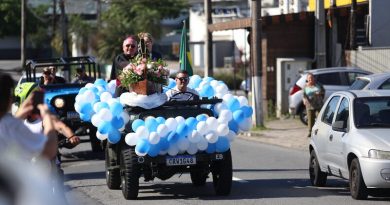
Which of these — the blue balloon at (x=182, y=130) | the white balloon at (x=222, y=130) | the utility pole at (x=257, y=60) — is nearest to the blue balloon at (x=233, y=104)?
the white balloon at (x=222, y=130)

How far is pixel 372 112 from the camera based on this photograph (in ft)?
41.2

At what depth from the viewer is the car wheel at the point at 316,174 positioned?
1370cm

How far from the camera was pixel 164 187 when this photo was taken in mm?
14117

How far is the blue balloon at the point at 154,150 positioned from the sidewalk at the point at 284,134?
31.1ft

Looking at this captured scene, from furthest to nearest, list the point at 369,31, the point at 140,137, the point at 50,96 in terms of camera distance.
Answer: the point at 369,31, the point at 50,96, the point at 140,137

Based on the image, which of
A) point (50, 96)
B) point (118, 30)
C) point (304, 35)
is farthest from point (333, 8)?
point (118, 30)

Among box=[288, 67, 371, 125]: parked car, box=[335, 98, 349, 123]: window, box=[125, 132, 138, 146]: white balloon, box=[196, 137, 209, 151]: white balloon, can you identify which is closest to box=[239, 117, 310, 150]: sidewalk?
box=[288, 67, 371, 125]: parked car

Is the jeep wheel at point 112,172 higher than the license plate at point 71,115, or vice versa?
the license plate at point 71,115

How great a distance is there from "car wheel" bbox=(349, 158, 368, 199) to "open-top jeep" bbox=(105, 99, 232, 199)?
1709 mm

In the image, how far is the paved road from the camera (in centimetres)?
1240

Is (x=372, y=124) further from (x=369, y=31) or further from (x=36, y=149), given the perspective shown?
(x=369, y=31)

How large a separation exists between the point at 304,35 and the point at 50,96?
14.4m

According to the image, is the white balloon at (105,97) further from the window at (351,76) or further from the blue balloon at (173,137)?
the window at (351,76)

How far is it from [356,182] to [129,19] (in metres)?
61.5
